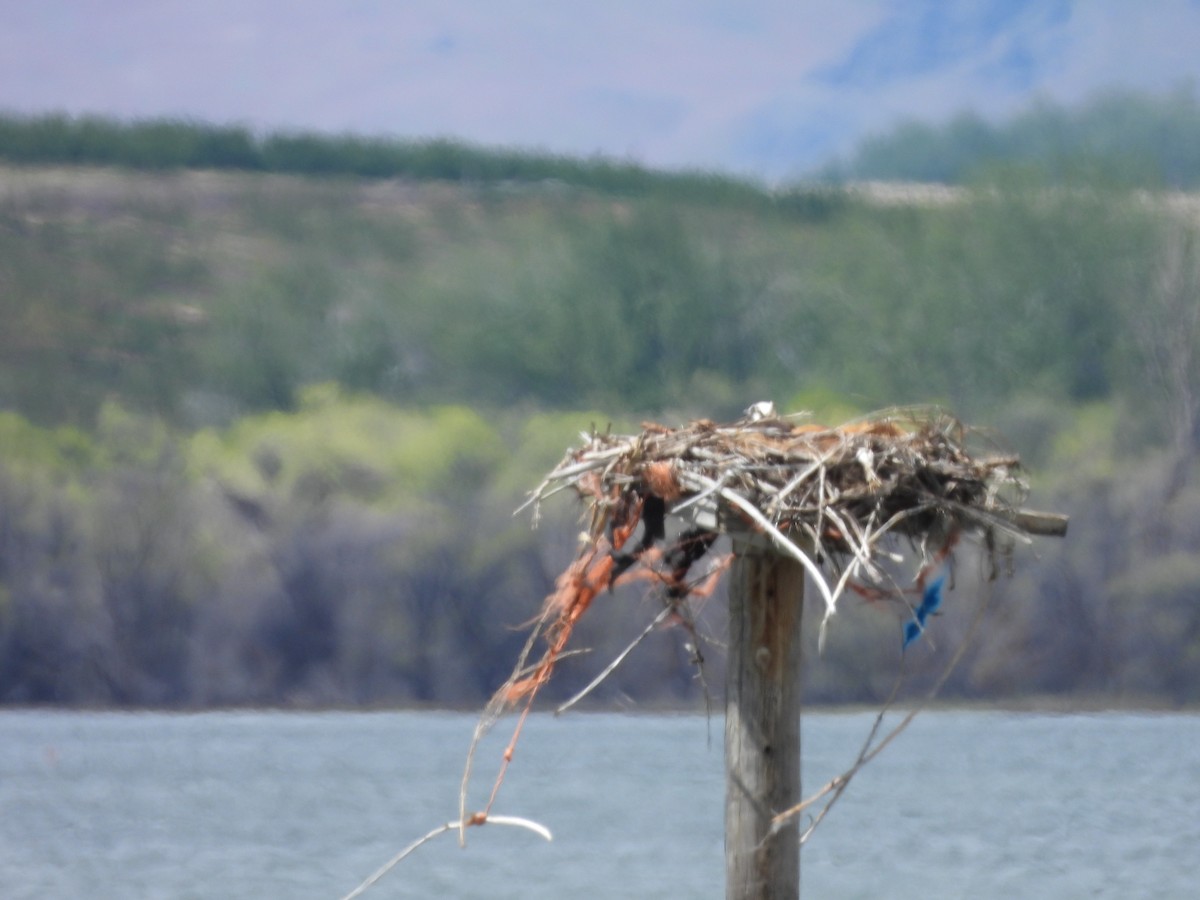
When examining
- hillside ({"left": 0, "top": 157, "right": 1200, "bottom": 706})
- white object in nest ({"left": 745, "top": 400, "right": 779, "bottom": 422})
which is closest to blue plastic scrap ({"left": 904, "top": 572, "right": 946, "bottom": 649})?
white object in nest ({"left": 745, "top": 400, "right": 779, "bottom": 422})

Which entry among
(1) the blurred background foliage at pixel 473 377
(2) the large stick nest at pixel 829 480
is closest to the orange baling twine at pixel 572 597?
(2) the large stick nest at pixel 829 480

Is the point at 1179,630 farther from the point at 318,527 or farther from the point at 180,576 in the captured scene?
the point at 180,576

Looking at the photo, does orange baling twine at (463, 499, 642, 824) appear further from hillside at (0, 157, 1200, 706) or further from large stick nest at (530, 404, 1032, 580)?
hillside at (0, 157, 1200, 706)

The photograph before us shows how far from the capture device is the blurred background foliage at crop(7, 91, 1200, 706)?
99.5ft

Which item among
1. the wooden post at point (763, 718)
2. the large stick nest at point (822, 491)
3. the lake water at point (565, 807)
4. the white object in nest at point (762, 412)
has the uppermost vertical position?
the white object in nest at point (762, 412)

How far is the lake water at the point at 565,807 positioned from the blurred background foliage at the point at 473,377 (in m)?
1.54

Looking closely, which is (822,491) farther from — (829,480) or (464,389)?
(464,389)

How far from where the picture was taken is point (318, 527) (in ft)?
104

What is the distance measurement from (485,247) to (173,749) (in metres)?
30.4

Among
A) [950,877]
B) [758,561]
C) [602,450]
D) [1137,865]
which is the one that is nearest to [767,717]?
[758,561]

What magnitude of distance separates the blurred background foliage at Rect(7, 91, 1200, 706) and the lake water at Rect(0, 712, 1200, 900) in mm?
1535

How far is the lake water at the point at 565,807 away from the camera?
56.8 feet

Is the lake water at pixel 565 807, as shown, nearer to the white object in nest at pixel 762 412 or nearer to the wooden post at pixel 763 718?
the wooden post at pixel 763 718

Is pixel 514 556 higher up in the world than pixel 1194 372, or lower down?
lower down
